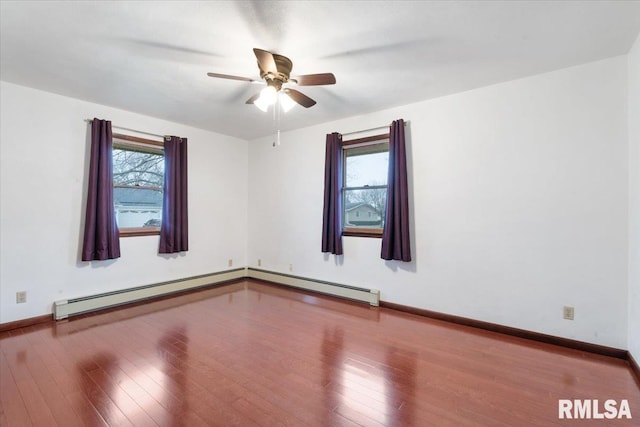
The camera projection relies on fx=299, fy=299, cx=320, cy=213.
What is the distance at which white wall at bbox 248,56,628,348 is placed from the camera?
8.77ft

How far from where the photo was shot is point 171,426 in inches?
69.2

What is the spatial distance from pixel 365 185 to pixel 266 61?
240cm

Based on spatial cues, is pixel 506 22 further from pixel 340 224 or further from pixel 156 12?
pixel 340 224

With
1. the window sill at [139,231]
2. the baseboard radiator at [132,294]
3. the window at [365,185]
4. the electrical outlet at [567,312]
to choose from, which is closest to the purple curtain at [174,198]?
the window sill at [139,231]

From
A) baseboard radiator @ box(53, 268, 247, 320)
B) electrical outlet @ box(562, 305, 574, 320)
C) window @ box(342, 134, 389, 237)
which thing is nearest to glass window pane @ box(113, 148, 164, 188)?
baseboard radiator @ box(53, 268, 247, 320)

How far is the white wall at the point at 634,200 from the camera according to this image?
7.77 ft

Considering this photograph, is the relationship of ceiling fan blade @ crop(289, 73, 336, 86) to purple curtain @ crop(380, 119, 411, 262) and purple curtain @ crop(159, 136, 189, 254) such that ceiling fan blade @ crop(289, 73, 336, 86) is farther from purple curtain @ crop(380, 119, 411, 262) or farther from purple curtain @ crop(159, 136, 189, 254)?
purple curtain @ crop(159, 136, 189, 254)

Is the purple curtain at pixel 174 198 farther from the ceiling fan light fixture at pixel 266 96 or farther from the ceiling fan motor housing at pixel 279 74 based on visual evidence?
the ceiling fan motor housing at pixel 279 74

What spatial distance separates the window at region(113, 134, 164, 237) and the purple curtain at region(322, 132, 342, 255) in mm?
2477

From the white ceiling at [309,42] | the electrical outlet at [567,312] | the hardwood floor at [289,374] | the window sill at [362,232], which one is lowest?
the hardwood floor at [289,374]

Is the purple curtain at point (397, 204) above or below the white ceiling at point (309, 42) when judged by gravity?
below

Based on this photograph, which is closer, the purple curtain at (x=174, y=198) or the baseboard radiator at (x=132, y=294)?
the baseboard radiator at (x=132, y=294)

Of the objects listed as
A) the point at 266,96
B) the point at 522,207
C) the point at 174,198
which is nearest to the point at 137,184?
the point at 174,198

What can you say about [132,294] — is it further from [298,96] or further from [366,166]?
[366,166]
